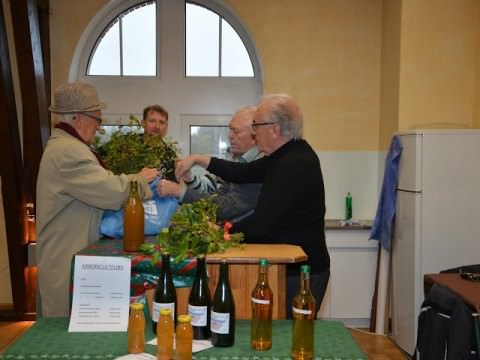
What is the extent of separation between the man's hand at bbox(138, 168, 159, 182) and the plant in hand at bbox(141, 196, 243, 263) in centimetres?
34

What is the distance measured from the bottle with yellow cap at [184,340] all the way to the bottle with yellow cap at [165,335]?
33 mm

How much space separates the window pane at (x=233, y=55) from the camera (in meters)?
4.44

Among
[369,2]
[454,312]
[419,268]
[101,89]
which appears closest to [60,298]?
[454,312]

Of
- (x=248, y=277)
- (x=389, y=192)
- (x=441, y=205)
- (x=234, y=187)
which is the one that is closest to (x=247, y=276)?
(x=248, y=277)

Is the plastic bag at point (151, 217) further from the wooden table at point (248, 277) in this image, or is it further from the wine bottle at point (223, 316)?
the wine bottle at point (223, 316)

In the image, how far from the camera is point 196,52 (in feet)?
14.6

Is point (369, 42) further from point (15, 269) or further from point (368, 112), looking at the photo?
point (15, 269)

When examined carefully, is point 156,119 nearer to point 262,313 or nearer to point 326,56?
point 326,56

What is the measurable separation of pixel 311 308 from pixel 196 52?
336 centimetres

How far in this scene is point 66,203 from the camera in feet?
6.91

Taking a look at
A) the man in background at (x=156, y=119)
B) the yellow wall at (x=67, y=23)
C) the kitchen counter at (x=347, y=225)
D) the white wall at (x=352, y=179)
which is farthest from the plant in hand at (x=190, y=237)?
the yellow wall at (x=67, y=23)

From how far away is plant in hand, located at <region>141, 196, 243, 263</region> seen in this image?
1724 millimetres

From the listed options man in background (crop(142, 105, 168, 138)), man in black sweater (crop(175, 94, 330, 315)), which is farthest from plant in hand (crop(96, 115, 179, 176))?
man in background (crop(142, 105, 168, 138))

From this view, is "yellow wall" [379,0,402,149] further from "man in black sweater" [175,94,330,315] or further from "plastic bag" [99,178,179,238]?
"plastic bag" [99,178,179,238]
